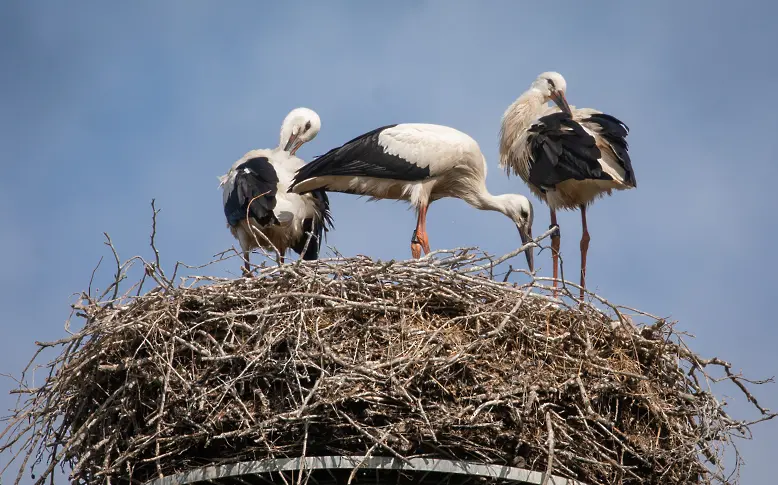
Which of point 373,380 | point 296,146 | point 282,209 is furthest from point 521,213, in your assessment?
point 373,380

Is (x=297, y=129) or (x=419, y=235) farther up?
(x=297, y=129)

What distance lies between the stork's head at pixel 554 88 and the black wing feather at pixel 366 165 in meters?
1.82

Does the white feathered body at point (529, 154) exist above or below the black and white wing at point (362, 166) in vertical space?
above

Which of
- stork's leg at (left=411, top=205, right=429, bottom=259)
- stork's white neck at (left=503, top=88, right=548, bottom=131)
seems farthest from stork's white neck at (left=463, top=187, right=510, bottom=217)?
stork's white neck at (left=503, top=88, right=548, bottom=131)

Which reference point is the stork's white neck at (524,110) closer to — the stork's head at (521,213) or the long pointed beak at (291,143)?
the stork's head at (521,213)

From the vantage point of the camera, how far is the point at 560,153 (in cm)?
935

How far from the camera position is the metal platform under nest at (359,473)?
5.67 m

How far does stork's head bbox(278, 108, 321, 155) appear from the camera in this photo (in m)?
10.8

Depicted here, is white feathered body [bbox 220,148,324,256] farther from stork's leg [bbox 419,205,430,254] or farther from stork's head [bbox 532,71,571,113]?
stork's head [bbox 532,71,571,113]

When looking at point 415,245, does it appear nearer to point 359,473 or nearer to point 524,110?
point 524,110

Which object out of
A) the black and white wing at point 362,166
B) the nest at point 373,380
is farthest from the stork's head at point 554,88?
the nest at point 373,380

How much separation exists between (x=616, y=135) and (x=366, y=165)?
2077 millimetres

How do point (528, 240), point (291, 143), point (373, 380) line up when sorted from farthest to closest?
point (291, 143) < point (528, 240) < point (373, 380)

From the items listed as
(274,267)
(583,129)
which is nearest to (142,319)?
(274,267)
